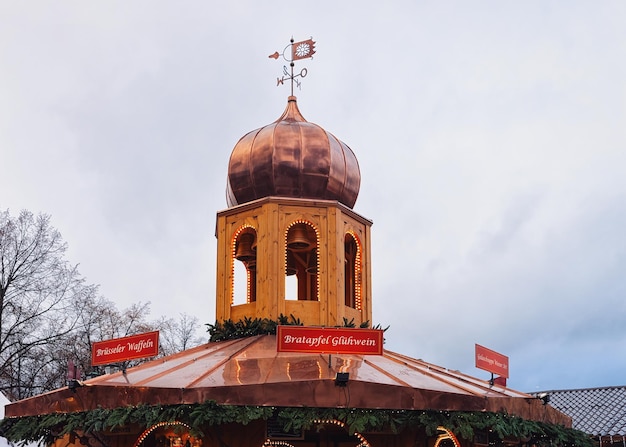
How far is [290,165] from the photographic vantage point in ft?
66.8

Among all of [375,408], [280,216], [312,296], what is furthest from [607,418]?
[375,408]

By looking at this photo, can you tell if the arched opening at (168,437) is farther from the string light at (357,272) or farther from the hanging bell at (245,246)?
the string light at (357,272)

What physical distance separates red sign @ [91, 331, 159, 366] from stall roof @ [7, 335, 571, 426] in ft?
1.22

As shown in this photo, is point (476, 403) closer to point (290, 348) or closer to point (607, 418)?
point (290, 348)

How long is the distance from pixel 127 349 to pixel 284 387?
11.1 ft

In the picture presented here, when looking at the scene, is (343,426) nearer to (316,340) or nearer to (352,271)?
(316,340)

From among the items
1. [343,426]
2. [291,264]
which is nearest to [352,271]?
[291,264]

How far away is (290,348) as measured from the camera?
586 inches

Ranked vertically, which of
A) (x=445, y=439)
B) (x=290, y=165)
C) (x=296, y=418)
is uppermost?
(x=290, y=165)

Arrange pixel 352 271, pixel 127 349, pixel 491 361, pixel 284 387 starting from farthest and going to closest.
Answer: pixel 352 271 < pixel 491 361 < pixel 127 349 < pixel 284 387

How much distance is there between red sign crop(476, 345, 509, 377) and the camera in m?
16.9

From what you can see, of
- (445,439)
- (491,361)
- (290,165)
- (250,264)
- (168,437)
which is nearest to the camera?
(168,437)

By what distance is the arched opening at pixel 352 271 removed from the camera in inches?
821

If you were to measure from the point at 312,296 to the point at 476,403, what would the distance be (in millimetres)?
7925
